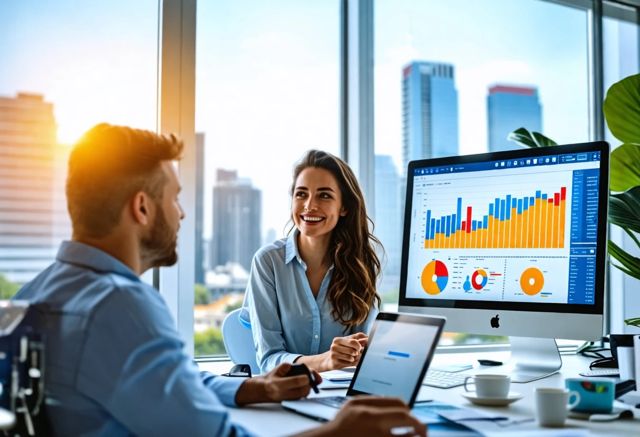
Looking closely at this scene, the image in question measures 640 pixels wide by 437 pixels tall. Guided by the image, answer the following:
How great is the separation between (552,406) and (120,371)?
31.7 inches

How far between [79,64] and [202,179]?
0.60 meters

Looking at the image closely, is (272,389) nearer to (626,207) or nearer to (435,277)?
(435,277)

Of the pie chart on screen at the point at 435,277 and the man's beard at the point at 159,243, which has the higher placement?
the man's beard at the point at 159,243

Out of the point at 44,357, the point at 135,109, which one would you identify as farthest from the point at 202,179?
the point at 44,357

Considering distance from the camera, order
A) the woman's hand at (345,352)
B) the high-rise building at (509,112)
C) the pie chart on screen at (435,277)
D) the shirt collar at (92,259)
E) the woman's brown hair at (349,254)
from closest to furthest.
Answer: the shirt collar at (92,259)
the woman's hand at (345,352)
the pie chart on screen at (435,277)
the woman's brown hair at (349,254)
the high-rise building at (509,112)

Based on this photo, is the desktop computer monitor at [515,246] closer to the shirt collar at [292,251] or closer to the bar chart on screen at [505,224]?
the bar chart on screen at [505,224]

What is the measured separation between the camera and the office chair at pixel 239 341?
2410mm

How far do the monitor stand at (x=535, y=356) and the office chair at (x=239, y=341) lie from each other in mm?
878

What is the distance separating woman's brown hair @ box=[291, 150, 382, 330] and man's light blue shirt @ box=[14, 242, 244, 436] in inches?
51.5

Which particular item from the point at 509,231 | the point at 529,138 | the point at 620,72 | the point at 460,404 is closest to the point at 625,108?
the point at 529,138

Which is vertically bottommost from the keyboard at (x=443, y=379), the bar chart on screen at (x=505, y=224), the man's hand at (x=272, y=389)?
the keyboard at (x=443, y=379)

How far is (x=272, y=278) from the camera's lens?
246cm

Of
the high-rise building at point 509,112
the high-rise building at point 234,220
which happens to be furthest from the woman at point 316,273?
the high-rise building at point 509,112

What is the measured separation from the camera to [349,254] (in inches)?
102
